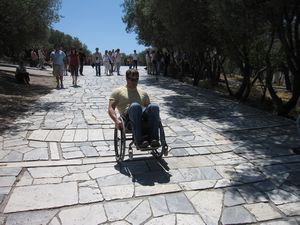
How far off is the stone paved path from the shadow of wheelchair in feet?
0.05

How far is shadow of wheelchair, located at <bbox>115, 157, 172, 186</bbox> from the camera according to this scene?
5652 mm

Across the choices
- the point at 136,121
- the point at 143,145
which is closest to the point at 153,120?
the point at 136,121

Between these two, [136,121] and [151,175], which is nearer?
[136,121]

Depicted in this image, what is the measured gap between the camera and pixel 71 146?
722 cm

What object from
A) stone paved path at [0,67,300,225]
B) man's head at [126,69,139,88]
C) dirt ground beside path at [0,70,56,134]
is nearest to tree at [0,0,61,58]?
dirt ground beside path at [0,70,56,134]

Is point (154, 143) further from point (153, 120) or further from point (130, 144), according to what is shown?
point (130, 144)

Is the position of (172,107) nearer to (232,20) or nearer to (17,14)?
(232,20)

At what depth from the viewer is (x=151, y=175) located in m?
5.86

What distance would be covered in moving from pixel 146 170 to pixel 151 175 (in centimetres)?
22

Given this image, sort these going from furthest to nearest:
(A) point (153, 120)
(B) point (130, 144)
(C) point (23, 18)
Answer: (C) point (23, 18)
(B) point (130, 144)
(A) point (153, 120)

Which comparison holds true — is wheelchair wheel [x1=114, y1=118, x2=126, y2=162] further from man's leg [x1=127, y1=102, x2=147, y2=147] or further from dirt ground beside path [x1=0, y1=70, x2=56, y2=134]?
dirt ground beside path [x1=0, y1=70, x2=56, y2=134]

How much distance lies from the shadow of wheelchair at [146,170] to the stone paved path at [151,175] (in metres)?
0.01

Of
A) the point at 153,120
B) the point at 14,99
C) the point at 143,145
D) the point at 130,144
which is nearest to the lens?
the point at 143,145

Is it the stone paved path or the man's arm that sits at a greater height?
the man's arm
